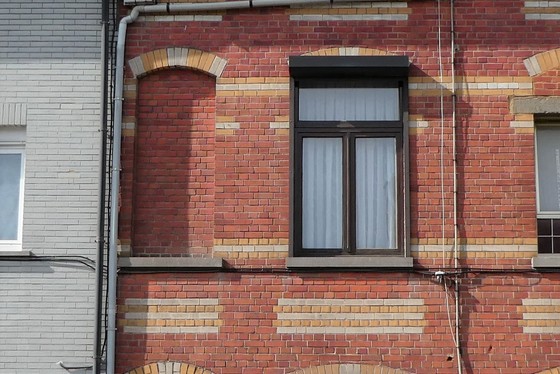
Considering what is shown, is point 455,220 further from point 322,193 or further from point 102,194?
point 102,194

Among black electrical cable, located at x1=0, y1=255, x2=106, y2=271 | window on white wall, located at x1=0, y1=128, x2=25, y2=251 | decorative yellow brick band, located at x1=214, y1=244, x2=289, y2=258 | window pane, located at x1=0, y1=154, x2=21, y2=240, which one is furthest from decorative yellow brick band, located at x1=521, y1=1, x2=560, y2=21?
window pane, located at x1=0, y1=154, x2=21, y2=240

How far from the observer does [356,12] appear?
1132 centimetres

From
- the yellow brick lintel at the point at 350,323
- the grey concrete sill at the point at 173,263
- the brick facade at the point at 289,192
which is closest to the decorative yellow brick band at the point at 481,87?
the brick facade at the point at 289,192

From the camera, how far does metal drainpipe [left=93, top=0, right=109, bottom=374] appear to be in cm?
1058

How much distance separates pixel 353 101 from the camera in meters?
11.3

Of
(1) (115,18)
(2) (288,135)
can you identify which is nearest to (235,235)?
(2) (288,135)

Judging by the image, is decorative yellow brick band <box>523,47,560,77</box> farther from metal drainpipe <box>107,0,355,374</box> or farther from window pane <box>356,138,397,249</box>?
metal drainpipe <box>107,0,355,374</box>

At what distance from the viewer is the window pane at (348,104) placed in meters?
11.2

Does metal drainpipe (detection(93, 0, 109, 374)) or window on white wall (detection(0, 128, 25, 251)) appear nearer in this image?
metal drainpipe (detection(93, 0, 109, 374))

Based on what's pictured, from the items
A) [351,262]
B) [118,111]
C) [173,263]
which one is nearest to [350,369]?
[351,262]

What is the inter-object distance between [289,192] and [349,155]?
83 centimetres

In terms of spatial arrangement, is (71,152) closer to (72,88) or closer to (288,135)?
(72,88)

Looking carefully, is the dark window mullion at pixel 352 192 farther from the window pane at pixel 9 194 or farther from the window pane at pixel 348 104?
the window pane at pixel 9 194

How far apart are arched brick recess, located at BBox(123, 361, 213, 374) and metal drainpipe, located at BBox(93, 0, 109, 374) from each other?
18.8 inches
